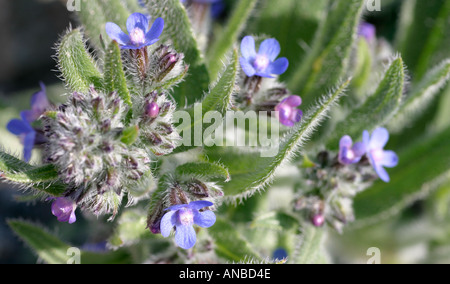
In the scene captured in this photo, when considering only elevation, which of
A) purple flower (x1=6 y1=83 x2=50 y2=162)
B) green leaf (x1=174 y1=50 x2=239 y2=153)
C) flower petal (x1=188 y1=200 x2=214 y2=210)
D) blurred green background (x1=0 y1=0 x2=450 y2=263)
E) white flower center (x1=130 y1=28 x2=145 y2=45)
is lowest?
blurred green background (x1=0 y1=0 x2=450 y2=263)

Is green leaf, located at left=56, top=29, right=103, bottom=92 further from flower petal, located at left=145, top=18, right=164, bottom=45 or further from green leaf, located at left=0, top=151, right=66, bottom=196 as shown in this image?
green leaf, located at left=0, top=151, right=66, bottom=196

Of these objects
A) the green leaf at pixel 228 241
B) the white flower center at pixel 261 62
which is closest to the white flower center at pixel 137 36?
the white flower center at pixel 261 62

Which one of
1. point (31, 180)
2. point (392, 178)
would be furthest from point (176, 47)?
point (392, 178)

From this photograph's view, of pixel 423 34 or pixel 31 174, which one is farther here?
pixel 423 34

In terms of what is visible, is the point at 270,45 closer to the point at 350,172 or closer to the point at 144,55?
the point at 144,55

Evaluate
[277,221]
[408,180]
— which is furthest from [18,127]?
[408,180]

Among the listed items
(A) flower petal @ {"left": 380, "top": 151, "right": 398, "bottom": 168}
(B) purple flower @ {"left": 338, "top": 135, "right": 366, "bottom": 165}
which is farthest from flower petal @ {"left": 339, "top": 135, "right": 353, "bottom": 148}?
(A) flower petal @ {"left": 380, "top": 151, "right": 398, "bottom": 168}

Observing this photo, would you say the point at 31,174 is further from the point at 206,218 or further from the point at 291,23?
the point at 291,23
